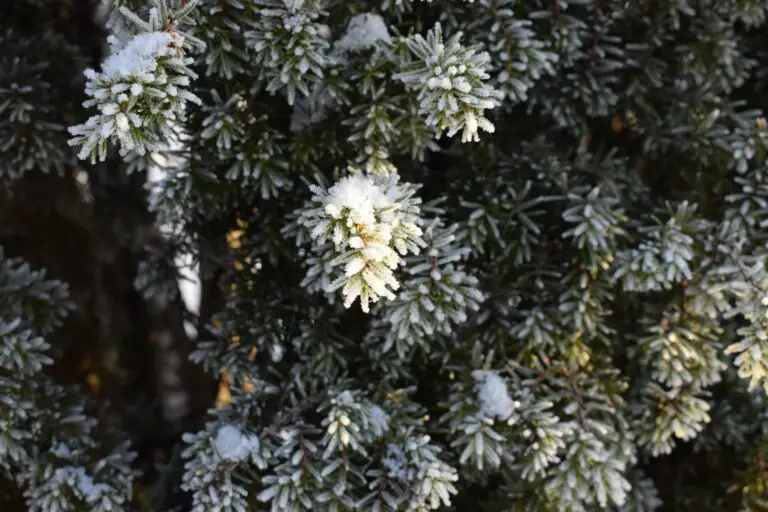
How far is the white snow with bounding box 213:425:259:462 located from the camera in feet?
4.06

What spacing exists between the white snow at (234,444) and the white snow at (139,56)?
2.11 ft

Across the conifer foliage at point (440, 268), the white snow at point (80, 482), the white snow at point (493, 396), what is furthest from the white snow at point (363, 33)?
the white snow at point (80, 482)

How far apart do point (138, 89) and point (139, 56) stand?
0.06 metres

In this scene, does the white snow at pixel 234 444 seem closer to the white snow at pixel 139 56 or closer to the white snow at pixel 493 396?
the white snow at pixel 493 396

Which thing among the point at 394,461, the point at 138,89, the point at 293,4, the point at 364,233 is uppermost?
the point at 293,4

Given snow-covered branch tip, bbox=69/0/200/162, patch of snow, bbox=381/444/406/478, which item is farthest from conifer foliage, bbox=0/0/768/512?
snow-covered branch tip, bbox=69/0/200/162

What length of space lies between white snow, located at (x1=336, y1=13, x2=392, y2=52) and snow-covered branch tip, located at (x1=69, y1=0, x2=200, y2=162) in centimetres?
34

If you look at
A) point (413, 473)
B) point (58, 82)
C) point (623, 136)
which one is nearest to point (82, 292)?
point (58, 82)

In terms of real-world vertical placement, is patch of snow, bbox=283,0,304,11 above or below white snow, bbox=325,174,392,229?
above

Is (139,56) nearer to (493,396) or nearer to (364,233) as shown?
(364,233)

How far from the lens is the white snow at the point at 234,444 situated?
4.06ft

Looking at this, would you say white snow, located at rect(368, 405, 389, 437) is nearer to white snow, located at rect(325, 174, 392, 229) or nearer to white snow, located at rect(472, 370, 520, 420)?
white snow, located at rect(472, 370, 520, 420)

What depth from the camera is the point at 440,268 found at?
1.20 meters

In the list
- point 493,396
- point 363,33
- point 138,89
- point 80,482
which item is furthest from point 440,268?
point 80,482
